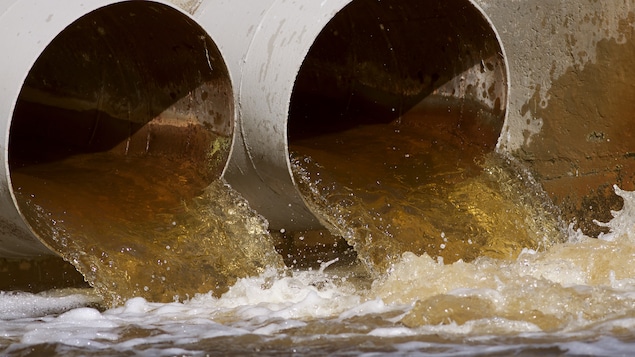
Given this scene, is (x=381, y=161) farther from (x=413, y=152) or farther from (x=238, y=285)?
(x=238, y=285)

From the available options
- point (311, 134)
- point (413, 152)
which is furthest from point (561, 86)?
point (311, 134)

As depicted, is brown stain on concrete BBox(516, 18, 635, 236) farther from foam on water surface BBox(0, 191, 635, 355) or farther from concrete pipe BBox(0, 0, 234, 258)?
concrete pipe BBox(0, 0, 234, 258)

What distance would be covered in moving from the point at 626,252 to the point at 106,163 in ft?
8.63

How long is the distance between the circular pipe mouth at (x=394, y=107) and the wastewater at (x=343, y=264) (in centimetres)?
2

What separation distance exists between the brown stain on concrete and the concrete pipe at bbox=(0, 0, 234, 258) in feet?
6.06

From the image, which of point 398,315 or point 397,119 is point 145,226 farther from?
point 397,119

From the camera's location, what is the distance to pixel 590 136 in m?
5.37

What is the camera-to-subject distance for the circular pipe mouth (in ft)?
15.8

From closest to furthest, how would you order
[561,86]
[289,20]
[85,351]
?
[85,351] < [289,20] < [561,86]

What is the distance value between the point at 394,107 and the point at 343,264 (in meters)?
0.91

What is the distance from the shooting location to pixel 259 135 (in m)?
4.62

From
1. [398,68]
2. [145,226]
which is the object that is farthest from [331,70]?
[145,226]

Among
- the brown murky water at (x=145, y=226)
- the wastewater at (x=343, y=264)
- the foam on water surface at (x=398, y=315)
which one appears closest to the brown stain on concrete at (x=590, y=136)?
the wastewater at (x=343, y=264)

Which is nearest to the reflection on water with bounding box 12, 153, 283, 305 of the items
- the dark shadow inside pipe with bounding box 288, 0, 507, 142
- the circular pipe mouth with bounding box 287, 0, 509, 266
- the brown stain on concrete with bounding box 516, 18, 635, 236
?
the circular pipe mouth with bounding box 287, 0, 509, 266
